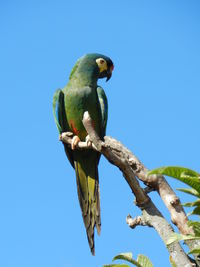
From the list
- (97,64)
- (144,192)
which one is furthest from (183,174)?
(97,64)

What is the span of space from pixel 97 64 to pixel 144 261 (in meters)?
3.57

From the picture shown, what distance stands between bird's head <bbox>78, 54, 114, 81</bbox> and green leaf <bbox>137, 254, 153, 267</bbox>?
3321 mm

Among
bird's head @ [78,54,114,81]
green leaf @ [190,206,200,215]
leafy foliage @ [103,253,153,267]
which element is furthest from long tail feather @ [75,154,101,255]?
green leaf @ [190,206,200,215]

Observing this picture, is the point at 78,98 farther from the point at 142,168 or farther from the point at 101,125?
the point at 142,168

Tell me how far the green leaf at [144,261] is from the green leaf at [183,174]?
25.7 inches

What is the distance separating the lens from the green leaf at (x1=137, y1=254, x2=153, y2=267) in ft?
9.71

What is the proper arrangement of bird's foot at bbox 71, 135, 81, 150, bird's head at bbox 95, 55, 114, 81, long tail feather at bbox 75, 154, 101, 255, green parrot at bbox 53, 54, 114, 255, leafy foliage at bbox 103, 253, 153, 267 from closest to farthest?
leafy foliage at bbox 103, 253, 153, 267 → long tail feather at bbox 75, 154, 101, 255 → bird's foot at bbox 71, 135, 81, 150 → green parrot at bbox 53, 54, 114, 255 → bird's head at bbox 95, 55, 114, 81

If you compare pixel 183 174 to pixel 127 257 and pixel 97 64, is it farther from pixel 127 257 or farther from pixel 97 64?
pixel 97 64

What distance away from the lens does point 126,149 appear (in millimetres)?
3541

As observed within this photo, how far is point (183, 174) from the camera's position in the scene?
2.77 metres

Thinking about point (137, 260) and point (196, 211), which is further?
point (137, 260)

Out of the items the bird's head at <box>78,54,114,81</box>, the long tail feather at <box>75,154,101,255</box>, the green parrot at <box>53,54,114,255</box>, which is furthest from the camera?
the bird's head at <box>78,54,114,81</box>

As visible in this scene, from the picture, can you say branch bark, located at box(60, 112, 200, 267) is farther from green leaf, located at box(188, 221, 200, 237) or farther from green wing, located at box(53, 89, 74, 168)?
green wing, located at box(53, 89, 74, 168)

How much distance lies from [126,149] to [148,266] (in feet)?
3.35
